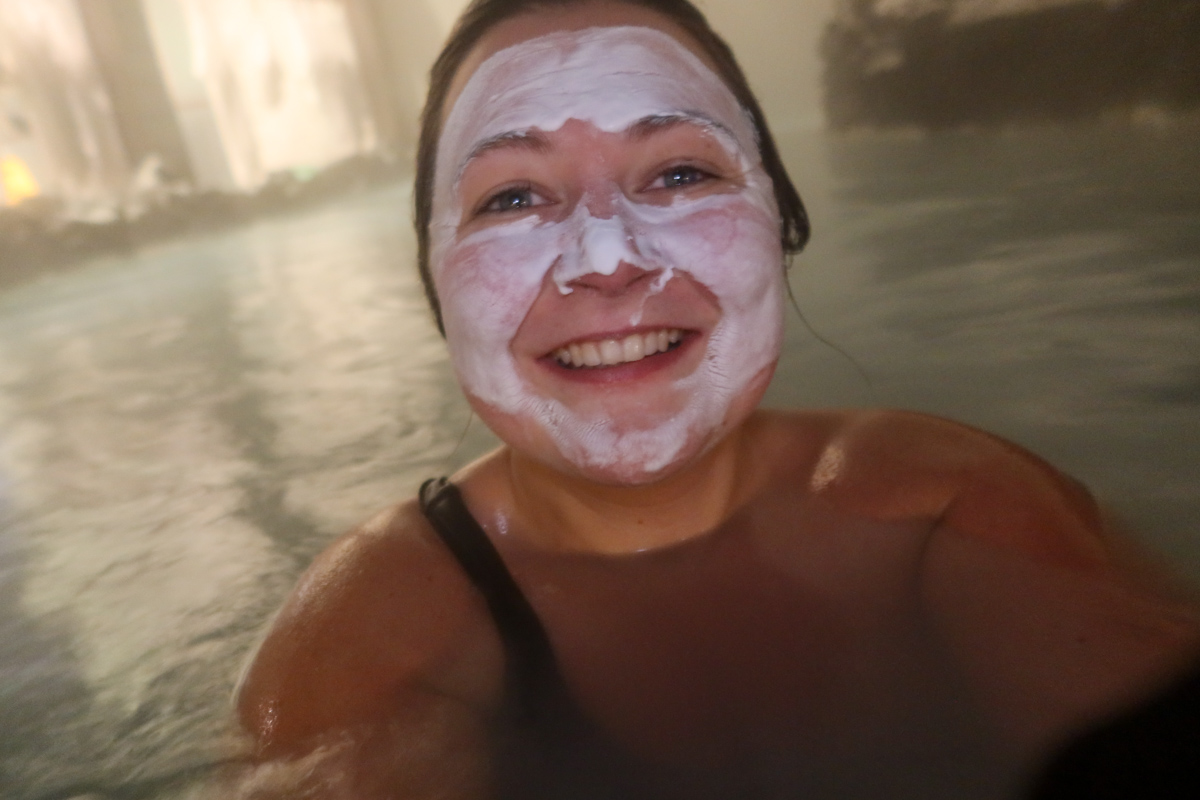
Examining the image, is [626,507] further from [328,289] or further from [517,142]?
[328,289]

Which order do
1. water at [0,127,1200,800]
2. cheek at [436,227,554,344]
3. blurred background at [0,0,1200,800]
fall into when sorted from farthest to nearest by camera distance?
blurred background at [0,0,1200,800], water at [0,127,1200,800], cheek at [436,227,554,344]

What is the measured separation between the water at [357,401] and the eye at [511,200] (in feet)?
2.43

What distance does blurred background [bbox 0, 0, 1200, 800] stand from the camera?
1523 millimetres

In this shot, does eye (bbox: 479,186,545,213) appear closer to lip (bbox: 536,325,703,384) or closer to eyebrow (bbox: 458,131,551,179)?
eyebrow (bbox: 458,131,551,179)

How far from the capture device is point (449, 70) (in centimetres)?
114

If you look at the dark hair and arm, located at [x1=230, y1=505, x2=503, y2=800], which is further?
the dark hair

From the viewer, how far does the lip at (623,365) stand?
93 cm

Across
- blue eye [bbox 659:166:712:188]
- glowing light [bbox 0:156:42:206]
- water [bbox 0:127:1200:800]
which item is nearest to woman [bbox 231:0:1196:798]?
blue eye [bbox 659:166:712:188]

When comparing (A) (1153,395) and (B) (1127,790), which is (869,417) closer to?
(B) (1127,790)

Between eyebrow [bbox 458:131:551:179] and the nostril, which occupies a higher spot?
eyebrow [bbox 458:131:551:179]

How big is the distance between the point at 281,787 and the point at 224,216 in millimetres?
5836

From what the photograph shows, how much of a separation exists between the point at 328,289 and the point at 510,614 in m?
3.56

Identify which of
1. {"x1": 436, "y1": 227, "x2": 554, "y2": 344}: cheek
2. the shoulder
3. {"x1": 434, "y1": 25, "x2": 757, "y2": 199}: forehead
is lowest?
the shoulder

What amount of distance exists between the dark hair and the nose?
27cm
